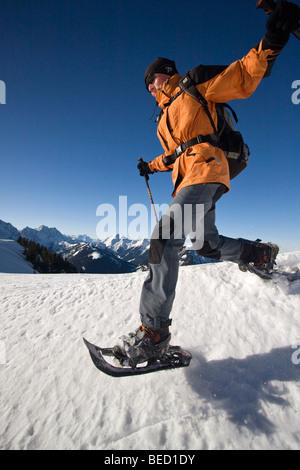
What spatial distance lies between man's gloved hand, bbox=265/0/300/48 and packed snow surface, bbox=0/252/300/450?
2.84 metres

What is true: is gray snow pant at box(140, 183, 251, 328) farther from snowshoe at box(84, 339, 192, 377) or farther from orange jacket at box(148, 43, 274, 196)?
snowshoe at box(84, 339, 192, 377)

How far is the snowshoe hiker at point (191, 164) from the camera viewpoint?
5.90ft

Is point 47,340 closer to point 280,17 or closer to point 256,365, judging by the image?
point 256,365

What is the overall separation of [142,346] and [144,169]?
283cm

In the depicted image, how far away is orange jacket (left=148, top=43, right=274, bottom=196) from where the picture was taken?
1.92 metres

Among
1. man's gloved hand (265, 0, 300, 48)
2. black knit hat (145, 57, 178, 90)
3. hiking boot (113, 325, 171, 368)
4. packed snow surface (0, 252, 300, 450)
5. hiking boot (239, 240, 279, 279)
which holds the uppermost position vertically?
black knit hat (145, 57, 178, 90)

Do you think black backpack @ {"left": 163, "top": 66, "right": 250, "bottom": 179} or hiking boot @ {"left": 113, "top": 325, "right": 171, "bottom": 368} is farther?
black backpack @ {"left": 163, "top": 66, "right": 250, "bottom": 179}

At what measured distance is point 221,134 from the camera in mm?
2326

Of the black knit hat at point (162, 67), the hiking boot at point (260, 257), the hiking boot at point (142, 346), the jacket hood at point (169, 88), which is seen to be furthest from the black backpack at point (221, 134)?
the hiking boot at point (142, 346)

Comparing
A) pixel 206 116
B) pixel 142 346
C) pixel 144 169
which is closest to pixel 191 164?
pixel 206 116

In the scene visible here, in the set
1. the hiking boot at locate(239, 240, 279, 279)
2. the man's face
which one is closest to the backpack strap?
the man's face

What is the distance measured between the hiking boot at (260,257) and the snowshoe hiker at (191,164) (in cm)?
96
